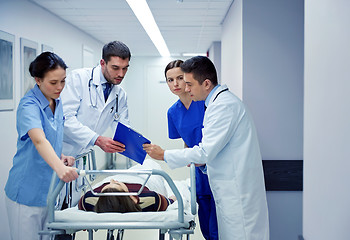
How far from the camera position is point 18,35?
3348mm

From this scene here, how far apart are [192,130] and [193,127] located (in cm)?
3

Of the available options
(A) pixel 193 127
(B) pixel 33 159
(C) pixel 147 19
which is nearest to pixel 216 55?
(C) pixel 147 19

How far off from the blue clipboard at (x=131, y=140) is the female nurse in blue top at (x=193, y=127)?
688 mm

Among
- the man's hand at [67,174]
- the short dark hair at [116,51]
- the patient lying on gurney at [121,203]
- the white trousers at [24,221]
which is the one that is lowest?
the white trousers at [24,221]

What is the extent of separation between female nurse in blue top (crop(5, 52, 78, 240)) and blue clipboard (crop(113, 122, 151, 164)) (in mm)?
327

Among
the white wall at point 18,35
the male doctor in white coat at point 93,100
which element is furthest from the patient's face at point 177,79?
the white wall at point 18,35

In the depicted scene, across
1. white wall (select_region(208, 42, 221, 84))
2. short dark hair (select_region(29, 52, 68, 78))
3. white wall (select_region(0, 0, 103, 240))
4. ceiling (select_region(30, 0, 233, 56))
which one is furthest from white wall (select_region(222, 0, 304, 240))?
white wall (select_region(208, 42, 221, 84))

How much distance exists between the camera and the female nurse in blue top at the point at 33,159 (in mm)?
1861

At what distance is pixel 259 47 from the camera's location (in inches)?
117

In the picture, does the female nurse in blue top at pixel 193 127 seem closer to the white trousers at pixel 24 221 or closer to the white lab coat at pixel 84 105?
the white lab coat at pixel 84 105

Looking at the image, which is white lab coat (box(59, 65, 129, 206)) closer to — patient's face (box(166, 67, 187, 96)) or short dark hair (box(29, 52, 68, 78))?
patient's face (box(166, 67, 187, 96))

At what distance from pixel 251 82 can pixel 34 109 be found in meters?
1.75

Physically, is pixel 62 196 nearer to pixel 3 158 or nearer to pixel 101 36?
pixel 3 158

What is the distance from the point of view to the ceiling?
12.4 feet
